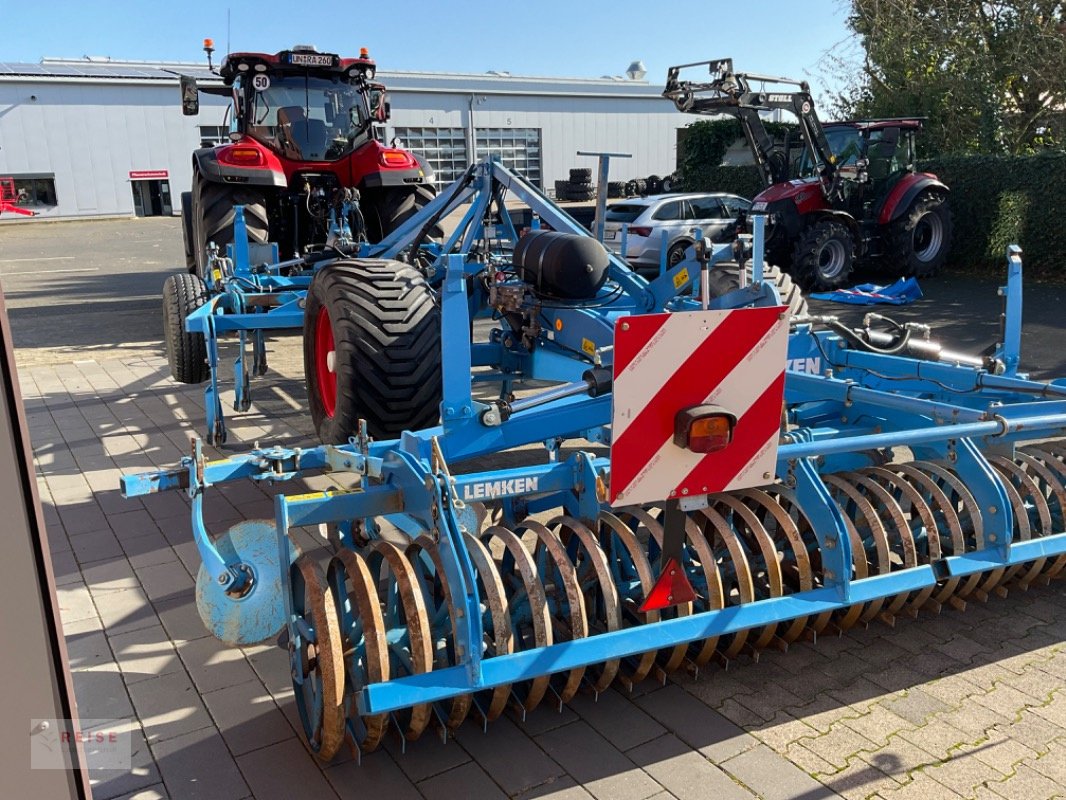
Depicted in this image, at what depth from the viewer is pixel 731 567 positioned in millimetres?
3203

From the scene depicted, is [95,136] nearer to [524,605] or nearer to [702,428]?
[524,605]

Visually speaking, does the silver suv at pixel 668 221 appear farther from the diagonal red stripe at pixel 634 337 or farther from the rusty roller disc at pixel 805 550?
the diagonal red stripe at pixel 634 337

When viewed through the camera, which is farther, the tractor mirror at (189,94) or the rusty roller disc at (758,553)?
the tractor mirror at (189,94)

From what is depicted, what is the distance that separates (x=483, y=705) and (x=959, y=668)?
162 cm

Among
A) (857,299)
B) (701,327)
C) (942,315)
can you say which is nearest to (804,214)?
(857,299)

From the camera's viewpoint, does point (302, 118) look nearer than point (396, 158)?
Yes

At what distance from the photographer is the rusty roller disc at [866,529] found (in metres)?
3.02

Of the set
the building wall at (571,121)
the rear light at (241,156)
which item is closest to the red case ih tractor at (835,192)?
the rear light at (241,156)

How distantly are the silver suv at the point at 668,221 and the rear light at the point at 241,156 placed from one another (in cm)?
554

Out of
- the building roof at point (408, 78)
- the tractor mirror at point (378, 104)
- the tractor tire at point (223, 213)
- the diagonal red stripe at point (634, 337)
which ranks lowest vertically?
the diagonal red stripe at point (634, 337)

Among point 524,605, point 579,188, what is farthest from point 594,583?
point 579,188

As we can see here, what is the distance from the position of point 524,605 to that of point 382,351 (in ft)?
5.27

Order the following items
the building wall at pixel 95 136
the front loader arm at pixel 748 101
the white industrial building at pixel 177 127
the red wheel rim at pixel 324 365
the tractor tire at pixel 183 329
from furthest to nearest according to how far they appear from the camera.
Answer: the white industrial building at pixel 177 127
the building wall at pixel 95 136
the front loader arm at pixel 748 101
the tractor tire at pixel 183 329
the red wheel rim at pixel 324 365

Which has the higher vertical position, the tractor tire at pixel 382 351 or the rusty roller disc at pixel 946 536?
the tractor tire at pixel 382 351
